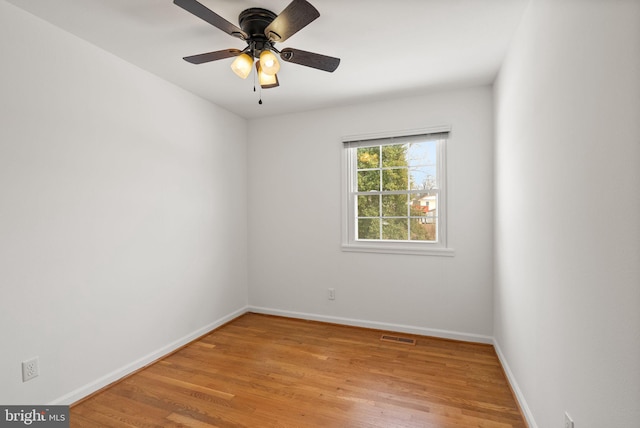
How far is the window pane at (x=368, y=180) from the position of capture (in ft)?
11.9

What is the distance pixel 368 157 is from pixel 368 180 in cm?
27

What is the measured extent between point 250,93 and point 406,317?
2.95 metres

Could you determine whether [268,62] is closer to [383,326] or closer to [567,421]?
[567,421]

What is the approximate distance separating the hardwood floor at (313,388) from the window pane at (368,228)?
113cm

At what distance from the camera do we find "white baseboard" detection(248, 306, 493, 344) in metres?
3.16

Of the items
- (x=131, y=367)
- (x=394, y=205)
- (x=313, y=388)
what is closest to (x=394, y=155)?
(x=394, y=205)

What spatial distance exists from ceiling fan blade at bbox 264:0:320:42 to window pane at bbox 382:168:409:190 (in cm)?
204

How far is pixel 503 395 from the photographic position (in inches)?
87.3

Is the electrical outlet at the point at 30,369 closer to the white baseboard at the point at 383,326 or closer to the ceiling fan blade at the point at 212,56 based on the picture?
the ceiling fan blade at the point at 212,56

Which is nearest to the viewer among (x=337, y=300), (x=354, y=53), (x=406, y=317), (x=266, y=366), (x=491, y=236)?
(x=354, y=53)

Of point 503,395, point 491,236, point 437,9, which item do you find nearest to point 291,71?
point 437,9

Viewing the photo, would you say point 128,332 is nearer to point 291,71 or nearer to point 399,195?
point 291,71

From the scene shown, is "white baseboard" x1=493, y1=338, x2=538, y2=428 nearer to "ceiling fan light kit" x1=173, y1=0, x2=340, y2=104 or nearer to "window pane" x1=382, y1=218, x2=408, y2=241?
"window pane" x1=382, y1=218, x2=408, y2=241

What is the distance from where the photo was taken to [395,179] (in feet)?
11.6
